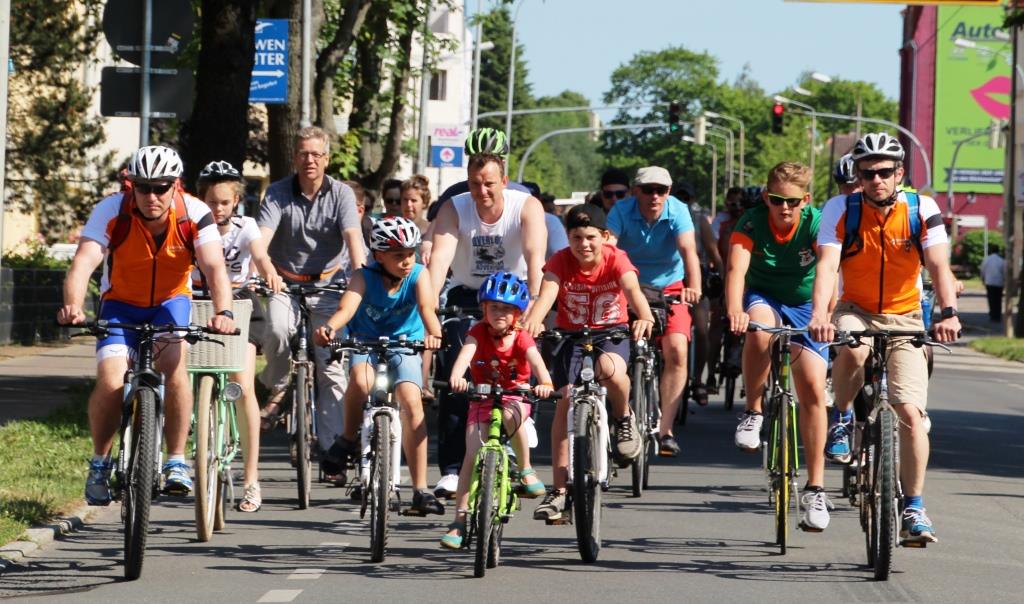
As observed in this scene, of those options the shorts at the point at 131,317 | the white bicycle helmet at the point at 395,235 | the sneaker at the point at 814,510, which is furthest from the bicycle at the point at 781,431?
the shorts at the point at 131,317

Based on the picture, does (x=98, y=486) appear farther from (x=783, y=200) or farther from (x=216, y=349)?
(x=783, y=200)

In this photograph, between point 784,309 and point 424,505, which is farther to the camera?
point 784,309

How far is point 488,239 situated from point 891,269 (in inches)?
90.7

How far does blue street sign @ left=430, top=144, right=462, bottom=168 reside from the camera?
3869cm

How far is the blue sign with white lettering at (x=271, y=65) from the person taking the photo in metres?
24.1

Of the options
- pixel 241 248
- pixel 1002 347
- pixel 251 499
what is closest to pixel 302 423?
pixel 251 499

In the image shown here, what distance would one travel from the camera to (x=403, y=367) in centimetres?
978

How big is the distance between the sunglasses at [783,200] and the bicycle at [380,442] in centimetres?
208

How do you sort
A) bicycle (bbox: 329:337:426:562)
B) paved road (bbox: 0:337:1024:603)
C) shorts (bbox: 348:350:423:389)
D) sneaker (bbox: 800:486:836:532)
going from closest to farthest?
paved road (bbox: 0:337:1024:603) → bicycle (bbox: 329:337:426:562) → sneaker (bbox: 800:486:836:532) → shorts (bbox: 348:350:423:389)

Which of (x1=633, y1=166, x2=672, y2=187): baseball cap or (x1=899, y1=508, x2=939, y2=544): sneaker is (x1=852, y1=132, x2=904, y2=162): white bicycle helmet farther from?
(x1=633, y1=166, x2=672, y2=187): baseball cap

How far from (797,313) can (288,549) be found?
9.76ft

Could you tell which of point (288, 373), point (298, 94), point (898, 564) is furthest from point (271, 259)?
point (298, 94)

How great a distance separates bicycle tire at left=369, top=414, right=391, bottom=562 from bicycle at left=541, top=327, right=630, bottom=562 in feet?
2.80

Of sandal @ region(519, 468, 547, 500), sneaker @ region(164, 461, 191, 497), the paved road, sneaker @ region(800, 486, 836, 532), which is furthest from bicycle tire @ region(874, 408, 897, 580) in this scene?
sneaker @ region(164, 461, 191, 497)
